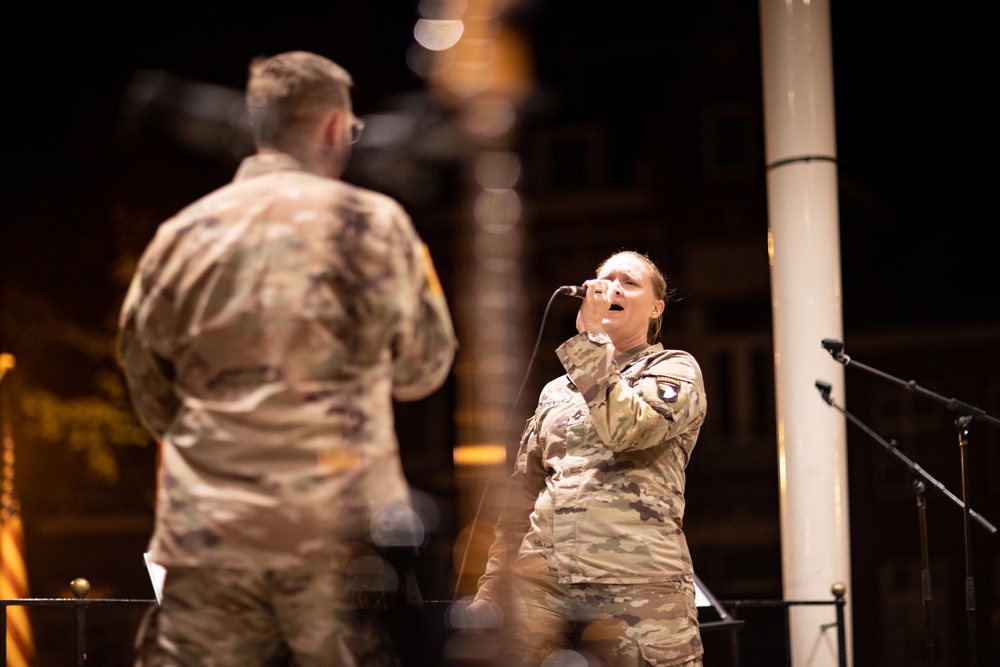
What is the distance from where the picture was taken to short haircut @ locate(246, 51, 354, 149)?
2.11 meters

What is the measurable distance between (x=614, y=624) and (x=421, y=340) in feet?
4.50

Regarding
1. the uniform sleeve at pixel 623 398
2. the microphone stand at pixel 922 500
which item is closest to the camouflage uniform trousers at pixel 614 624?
the uniform sleeve at pixel 623 398

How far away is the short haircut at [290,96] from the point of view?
211 centimetres

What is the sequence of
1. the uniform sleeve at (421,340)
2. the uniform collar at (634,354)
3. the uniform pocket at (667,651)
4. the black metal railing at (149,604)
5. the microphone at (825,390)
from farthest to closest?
the microphone at (825,390) < the black metal railing at (149,604) < the uniform collar at (634,354) < the uniform pocket at (667,651) < the uniform sleeve at (421,340)

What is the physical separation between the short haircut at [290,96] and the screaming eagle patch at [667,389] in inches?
58.2

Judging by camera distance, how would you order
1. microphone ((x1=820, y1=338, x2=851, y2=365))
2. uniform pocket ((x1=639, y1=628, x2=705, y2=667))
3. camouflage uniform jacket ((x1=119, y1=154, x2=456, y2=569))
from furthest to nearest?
microphone ((x1=820, y1=338, x2=851, y2=365))
uniform pocket ((x1=639, y1=628, x2=705, y2=667))
camouflage uniform jacket ((x1=119, y1=154, x2=456, y2=569))

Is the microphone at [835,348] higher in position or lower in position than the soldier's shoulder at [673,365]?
higher

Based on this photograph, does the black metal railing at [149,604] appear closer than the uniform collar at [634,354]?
No

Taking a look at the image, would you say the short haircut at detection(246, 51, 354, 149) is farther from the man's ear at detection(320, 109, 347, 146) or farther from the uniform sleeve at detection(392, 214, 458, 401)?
the uniform sleeve at detection(392, 214, 458, 401)

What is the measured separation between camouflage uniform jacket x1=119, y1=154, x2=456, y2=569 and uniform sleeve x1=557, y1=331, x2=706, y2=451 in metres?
1.15

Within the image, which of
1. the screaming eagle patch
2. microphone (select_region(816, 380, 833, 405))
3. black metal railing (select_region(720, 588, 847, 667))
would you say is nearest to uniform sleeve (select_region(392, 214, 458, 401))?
the screaming eagle patch

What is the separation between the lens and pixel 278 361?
1978mm

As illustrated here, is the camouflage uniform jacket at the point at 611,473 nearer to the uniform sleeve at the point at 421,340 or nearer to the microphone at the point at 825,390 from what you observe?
the uniform sleeve at the point at 421,340

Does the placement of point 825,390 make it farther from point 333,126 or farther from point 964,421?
point 333,126
